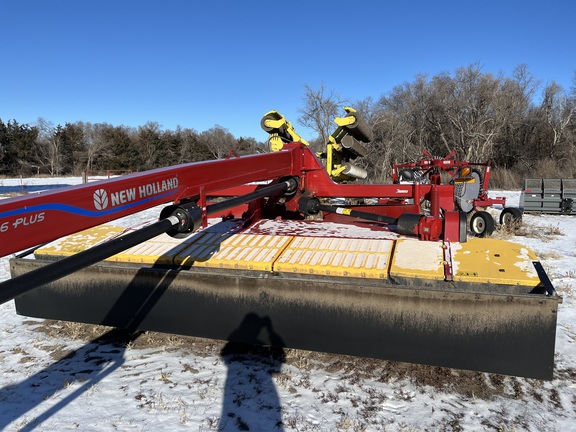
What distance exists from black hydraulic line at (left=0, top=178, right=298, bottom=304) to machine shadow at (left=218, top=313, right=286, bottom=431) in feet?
3.63

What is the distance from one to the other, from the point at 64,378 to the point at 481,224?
A: 837 cm

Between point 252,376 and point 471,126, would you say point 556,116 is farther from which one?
point 252,376

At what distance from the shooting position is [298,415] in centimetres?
264

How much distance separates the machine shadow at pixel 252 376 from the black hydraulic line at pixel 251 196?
3.14 ft

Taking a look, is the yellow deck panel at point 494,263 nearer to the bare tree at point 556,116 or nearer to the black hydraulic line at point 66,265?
the black hydraulic line at point 66,265

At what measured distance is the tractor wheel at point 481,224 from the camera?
28.3 feet

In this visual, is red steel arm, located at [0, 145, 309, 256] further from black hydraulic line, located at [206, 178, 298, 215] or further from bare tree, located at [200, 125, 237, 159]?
bare tree, located at [200, 125, 237, 159]

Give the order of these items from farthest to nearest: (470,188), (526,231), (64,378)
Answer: (470,188) → (526,231) → (64,378)

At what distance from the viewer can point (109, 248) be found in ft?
6.42

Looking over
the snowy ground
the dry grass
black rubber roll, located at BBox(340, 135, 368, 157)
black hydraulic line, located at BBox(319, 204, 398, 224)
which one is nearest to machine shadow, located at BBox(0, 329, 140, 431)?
the snowy ground

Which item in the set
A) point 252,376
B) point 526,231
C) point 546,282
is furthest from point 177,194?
point 526,231

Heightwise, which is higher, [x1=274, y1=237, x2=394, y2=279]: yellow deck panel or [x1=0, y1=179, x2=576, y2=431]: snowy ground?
[x1=274, y1=237, x2=394, y2=279]: yellow deck panel

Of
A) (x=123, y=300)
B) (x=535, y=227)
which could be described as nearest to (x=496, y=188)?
(x=535, y=227)

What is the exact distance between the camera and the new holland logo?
2117 mm
